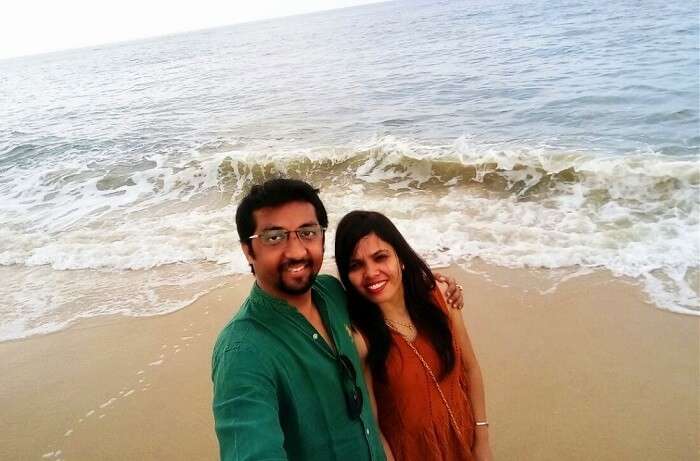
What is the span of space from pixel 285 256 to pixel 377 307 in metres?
0.63

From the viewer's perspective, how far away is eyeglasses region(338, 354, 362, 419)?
1.49m

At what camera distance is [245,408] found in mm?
1305

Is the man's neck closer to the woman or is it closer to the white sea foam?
the woman

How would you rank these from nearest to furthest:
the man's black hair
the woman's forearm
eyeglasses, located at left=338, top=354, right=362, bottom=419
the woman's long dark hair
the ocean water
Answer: eyeglasses, located at left=338, top=354, right=362, bottom=419, the man's black hair, the woman's long dark hair, the woman's forearm, the ocean water

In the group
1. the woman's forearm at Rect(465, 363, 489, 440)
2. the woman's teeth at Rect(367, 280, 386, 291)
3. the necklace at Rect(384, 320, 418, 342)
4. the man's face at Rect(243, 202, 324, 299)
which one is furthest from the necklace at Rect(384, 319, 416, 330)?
the man's face at Rect(243, 202, 324, 299)

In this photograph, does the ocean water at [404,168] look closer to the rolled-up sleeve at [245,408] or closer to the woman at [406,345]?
the woman at [406,345]

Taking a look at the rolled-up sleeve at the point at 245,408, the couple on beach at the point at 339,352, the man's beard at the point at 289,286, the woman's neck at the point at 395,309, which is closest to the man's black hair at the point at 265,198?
the couple on beach at the point at 339,352

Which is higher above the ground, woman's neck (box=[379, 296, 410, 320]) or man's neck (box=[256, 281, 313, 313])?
man's neck (box=[256, 281, 313, 313])

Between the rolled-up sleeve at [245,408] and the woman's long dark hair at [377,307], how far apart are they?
655 mm

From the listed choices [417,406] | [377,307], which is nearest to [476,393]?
[417,406]

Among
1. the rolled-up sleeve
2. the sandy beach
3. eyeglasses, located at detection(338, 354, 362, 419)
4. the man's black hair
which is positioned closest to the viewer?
the rolled-up sleeve

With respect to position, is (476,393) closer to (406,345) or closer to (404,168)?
(406,345)

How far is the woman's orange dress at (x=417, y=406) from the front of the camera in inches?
75.8

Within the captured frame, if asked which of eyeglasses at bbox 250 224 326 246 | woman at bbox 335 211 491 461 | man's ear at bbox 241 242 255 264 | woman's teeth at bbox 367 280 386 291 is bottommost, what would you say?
woman at bbox 335 211 491 461
